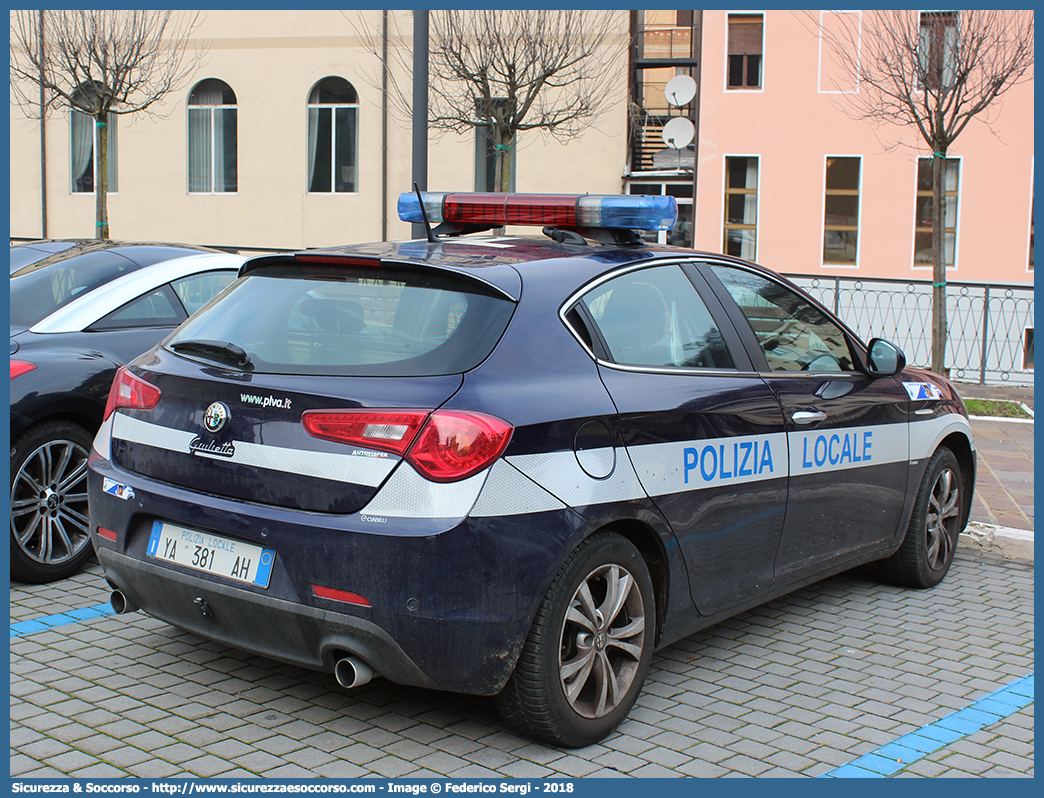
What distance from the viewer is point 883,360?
5.00 metres

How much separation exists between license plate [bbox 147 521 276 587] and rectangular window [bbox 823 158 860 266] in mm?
19914

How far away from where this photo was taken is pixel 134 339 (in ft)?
18.3

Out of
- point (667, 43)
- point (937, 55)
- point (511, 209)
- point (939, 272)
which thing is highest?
point (667, 43)

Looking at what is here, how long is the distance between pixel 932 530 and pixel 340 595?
358 centimetres

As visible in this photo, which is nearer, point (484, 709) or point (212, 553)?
point (212, 553)

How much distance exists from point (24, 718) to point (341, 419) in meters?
1.56

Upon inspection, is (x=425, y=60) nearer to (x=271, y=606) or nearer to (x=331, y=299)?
(x=331, y=299)

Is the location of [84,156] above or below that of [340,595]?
above

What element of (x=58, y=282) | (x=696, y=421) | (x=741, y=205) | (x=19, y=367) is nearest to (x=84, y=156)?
(x=741, y=205)

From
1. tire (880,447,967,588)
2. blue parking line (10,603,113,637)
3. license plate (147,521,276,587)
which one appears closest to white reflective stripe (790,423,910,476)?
tire (880,447,967,588)

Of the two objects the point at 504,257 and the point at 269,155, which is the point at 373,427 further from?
the point at 269,155

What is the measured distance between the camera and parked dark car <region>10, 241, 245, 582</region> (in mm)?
4965

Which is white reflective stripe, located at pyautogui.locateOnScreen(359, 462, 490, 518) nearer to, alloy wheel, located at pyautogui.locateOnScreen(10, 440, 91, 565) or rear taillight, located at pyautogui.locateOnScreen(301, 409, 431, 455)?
rear taillight, located at pyautogui.locateOnScreen(301, 409, 431, 455)

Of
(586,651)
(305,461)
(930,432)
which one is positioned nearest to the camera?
(305,461)
